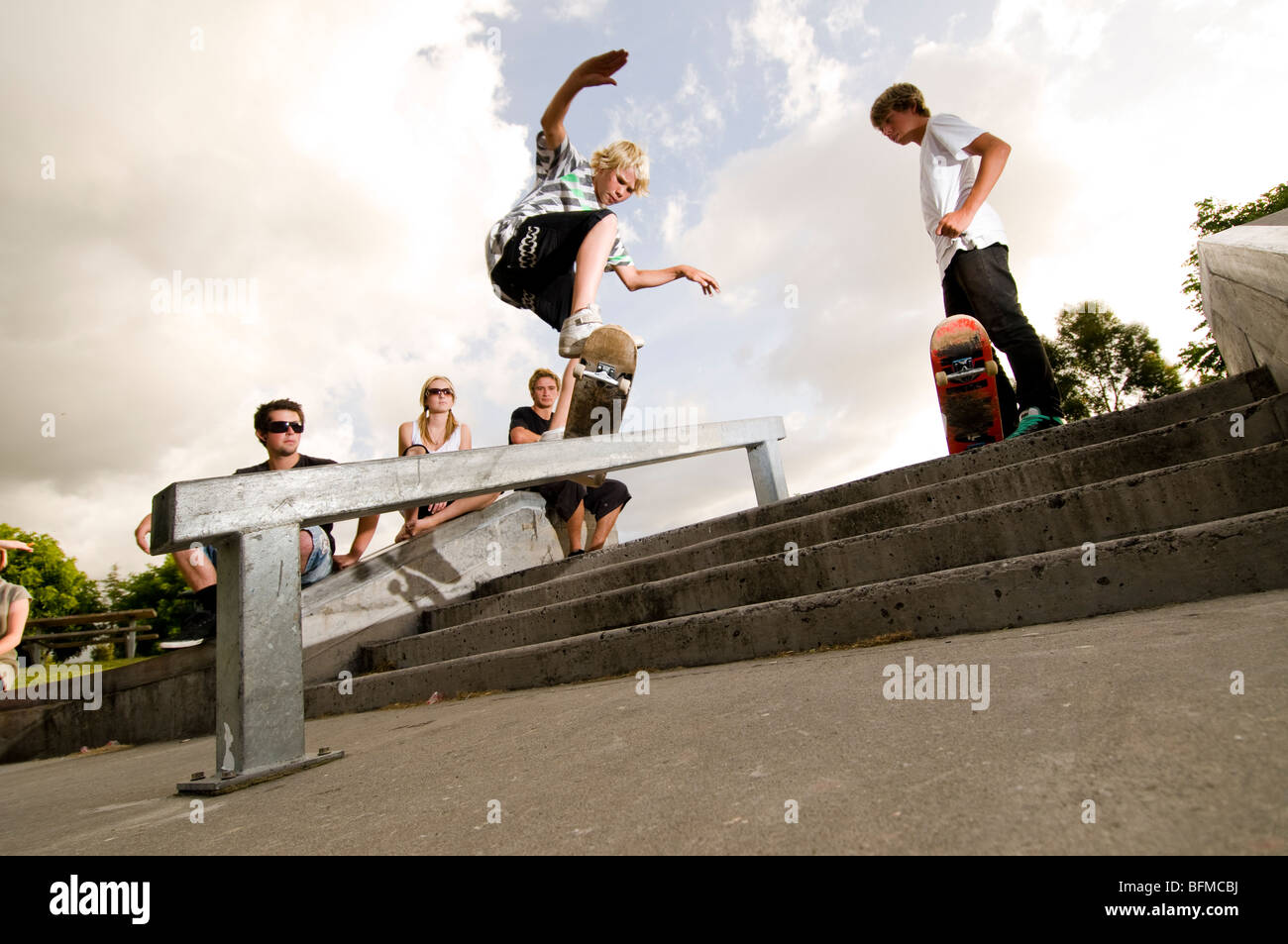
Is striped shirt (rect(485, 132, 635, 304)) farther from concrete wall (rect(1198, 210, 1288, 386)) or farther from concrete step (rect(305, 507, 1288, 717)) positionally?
concrete wall (rect(1198, 210, 1288, 386))

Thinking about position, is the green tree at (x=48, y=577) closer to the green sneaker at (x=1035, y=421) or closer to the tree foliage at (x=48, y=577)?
the tree foliage at (x=48, y=577)

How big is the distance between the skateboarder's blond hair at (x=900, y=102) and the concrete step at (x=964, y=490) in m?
2.62

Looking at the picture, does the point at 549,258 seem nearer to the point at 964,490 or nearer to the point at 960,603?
the point at 964,490

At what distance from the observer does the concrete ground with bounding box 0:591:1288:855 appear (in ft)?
2.76

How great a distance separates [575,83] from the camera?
11.3 ft

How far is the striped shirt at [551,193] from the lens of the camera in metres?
3.65

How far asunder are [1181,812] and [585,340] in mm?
2902

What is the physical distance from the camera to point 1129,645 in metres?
1.53

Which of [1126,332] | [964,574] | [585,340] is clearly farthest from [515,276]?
[1126,332]

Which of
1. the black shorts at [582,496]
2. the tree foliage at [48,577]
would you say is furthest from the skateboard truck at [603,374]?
the tree foliage at [48,577]

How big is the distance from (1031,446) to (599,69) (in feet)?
9.15

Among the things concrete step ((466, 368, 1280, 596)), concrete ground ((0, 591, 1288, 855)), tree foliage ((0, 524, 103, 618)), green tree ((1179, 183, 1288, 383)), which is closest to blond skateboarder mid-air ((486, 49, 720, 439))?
concrete step ((466, 368, 1280, 596))

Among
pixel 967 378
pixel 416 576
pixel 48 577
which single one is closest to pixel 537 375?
pixel 416 576
